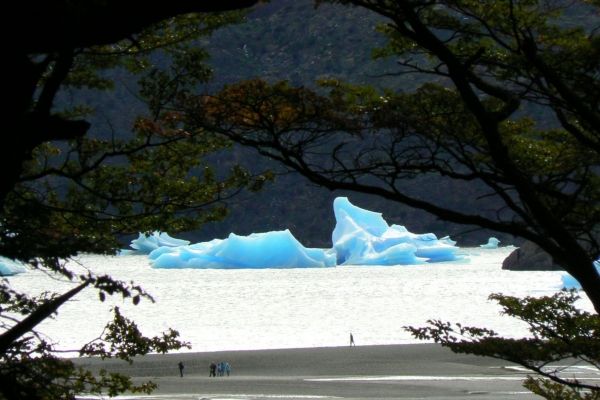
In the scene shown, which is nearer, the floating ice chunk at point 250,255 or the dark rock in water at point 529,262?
the floating ice chunk at point 250,255

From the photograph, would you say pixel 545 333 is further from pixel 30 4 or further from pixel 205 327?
pixel 205 327

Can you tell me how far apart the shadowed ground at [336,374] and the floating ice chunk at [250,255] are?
37.9m

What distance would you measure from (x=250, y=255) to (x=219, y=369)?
46614 millimetres

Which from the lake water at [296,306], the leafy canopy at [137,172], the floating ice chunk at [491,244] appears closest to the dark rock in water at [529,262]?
the lake water at [296,306]

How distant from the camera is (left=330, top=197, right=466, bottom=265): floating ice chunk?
63.2 metres

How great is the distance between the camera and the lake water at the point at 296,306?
26.0 m

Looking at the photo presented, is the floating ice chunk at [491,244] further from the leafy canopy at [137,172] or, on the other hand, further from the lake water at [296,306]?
the leafy canopy at [137,172]

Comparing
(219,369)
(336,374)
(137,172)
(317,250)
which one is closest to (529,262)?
(317,250)

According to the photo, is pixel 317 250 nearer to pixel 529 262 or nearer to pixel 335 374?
pixel 529 262

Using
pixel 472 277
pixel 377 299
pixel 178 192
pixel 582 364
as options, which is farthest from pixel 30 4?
pixel 472 277

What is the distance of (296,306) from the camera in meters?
37.0

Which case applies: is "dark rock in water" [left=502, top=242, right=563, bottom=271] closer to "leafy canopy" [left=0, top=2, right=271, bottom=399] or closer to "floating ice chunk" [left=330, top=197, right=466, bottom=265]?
"floating ice chunk" [left=330, top=197, right=466, bottom=265]

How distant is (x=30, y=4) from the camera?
3643 mm

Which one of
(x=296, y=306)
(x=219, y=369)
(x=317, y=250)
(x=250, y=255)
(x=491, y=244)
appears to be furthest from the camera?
(x=491, y=244)
